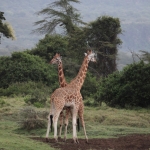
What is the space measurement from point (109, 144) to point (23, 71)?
28.6 metres

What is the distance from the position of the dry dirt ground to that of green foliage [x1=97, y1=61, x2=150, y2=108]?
11023 millimetres

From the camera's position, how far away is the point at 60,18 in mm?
60969

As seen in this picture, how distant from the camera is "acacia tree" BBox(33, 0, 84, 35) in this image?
6031 cm

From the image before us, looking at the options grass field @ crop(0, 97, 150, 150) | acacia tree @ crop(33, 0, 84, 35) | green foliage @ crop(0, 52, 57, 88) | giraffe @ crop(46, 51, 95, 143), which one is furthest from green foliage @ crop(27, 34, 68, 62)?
giraffe @ crop(46, 51, 95, 143)

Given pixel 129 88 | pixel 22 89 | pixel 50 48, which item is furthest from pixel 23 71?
pixel 129 88

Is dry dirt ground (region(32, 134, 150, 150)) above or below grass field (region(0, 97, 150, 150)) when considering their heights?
below

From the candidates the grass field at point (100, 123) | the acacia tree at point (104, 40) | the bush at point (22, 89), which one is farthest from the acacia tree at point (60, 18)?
the grass field at point (100, 123)

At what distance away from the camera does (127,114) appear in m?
24.1

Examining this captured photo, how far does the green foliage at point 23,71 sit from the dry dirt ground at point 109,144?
1071 inches

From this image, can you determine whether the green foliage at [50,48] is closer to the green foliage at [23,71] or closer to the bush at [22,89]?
the green foliage at [23,71]

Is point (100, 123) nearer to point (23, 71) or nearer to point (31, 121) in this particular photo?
point (31, 121)

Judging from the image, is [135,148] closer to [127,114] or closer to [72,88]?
[72,88]

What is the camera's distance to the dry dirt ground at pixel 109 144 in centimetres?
1516

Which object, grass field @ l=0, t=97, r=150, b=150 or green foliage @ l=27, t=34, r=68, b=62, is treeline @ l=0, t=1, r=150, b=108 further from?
grass field @ l=0, t=97, r=150, b=150
